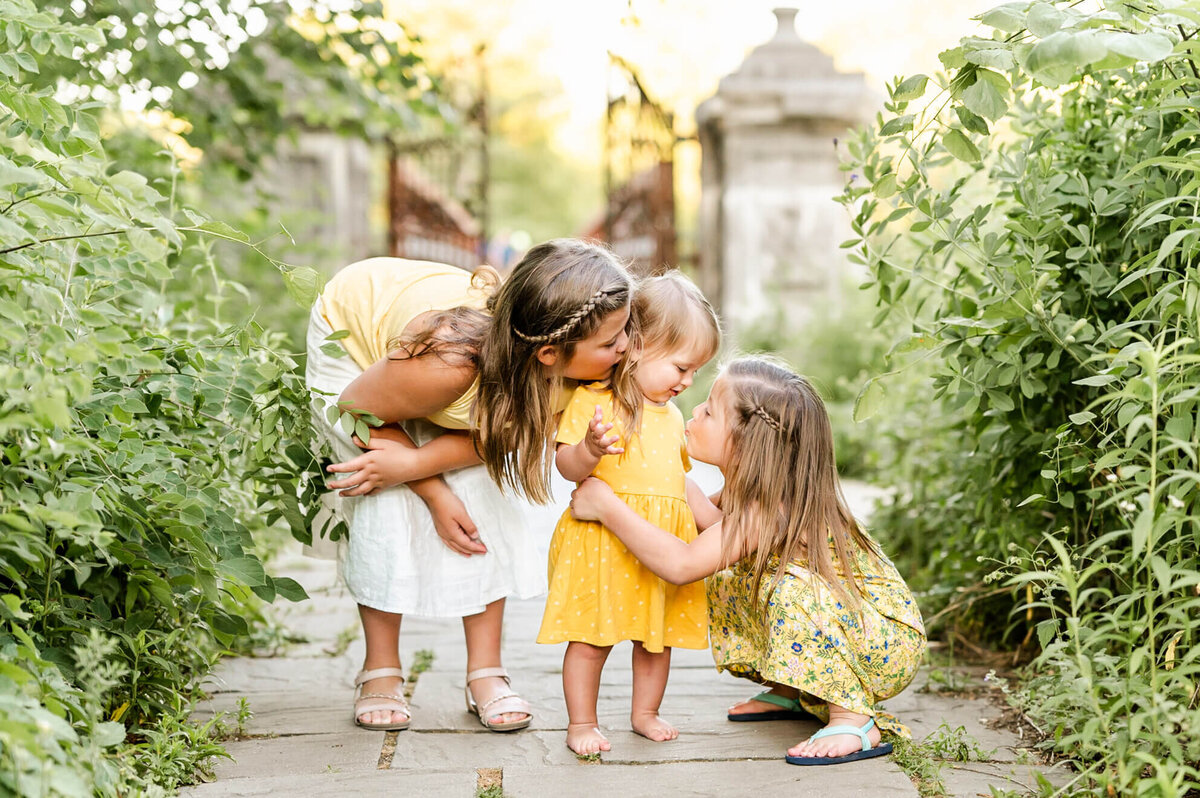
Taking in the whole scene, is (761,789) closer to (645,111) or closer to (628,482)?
(628,482)

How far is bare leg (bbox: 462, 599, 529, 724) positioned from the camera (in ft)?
8.89

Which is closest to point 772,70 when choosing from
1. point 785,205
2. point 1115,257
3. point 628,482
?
point 785,205

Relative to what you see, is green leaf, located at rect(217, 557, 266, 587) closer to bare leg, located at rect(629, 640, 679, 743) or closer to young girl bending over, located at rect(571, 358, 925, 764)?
young girl bending over, located at rect(571, 358, 925, 764)

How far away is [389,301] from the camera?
9.04ft

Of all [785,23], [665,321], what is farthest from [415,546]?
[785,23]

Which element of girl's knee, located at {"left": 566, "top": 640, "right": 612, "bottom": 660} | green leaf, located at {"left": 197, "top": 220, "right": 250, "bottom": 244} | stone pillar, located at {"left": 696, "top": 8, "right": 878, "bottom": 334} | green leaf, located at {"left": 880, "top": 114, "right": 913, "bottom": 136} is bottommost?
girl's knee, located at {"left": 566, "top": 640, "right": 612, "bottom": 660}

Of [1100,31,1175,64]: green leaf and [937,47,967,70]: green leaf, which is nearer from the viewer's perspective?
[1100,31,1175,64]: green leaf

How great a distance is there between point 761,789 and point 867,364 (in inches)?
171

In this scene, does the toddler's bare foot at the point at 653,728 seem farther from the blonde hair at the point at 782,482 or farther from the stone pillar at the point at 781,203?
the stone pillar at the point at 781,203

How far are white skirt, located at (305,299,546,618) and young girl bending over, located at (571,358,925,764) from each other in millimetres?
380

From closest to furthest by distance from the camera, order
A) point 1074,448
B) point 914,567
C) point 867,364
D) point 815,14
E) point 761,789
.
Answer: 1. point 761,789
2. point 1074,448
3. point 914,567
4. point 867,364
5. point 815,14

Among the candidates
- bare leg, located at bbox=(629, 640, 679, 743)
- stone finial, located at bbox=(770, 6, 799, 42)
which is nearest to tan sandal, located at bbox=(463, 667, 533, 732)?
bare leg, located at bbox=(629, 640, 679, 743)

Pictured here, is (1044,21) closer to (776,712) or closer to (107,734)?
(776,712)

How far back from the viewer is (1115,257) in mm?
2734
